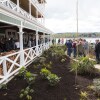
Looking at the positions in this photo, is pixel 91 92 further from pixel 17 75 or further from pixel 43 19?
pixel 43 19

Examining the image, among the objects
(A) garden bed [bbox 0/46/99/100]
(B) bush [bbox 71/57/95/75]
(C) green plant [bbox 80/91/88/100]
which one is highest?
(B) bush [bbox 71/57/95/75]

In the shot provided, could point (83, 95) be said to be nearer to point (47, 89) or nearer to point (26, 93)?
point (47, 89)

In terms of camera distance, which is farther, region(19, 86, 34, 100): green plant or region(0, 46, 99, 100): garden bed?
region(0, 46, 99, 100): garden bed

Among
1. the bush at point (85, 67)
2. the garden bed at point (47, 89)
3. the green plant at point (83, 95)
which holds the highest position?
the bush at point (85, 67)

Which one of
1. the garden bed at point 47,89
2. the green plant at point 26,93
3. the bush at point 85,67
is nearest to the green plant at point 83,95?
the garden bed at point 47,89

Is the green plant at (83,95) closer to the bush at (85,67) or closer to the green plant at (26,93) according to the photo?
the green plant at (26,93)

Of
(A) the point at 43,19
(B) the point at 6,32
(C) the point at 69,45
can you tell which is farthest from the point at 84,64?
(A) the point at 43,19

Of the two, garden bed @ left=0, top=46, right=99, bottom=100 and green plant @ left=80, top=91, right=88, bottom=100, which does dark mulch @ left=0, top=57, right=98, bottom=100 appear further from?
green plant @ left=80, top=91, right=88, bottom=100

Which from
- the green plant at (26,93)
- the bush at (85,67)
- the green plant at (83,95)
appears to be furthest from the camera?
the bush at (85,67)

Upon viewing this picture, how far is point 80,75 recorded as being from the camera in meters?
11.7

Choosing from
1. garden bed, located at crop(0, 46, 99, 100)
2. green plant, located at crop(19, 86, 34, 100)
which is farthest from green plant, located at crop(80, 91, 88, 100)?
green plant, located at crop(19, 86, 34, 100)

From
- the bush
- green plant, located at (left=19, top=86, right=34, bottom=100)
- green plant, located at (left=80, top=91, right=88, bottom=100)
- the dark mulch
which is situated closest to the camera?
green plant, located at (left=19, top=86, right=34, bottom=100)

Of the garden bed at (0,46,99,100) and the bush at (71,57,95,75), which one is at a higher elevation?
the bush at (71,57,95,75)

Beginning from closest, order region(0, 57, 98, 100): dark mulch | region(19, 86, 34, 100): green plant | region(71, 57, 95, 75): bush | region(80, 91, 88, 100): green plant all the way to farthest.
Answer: region(19, 86, 34, 100): green plant, region(0, 57, 98, 100): dark mulch, region(80, 91, 88, 100): green plant, region(71, 57, 95, 75): bush
